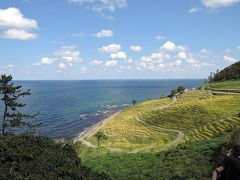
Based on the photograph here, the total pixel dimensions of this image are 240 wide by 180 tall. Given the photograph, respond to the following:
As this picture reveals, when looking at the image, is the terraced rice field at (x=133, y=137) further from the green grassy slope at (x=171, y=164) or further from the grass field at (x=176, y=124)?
the green grassy slope at (x=171, y=164)

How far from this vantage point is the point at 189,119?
99250mm

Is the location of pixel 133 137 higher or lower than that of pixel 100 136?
lower

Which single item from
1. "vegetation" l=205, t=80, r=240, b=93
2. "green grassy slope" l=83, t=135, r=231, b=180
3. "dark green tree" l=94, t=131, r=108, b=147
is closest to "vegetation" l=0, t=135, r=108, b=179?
"green grassy slope" l=83, t=135, r=231, b=180

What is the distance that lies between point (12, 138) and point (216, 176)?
1819 cm

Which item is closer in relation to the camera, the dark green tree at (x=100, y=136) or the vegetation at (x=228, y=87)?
the dark green tree at (x=100, y=136)

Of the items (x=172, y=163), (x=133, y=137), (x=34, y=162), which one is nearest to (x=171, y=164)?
(x=172, y=163)

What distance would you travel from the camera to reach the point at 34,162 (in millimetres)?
21312

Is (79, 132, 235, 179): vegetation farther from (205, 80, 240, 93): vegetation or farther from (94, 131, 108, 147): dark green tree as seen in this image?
(205, 80, 240, 93): vegetation

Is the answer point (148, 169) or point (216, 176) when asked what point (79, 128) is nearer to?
point (148, 169)

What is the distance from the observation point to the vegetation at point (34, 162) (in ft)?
66.2

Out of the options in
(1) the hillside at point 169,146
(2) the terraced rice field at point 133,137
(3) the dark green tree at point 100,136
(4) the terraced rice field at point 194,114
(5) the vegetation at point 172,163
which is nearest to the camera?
(5) the vegetation at point 172,163

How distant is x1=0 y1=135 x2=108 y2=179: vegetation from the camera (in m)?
20.2

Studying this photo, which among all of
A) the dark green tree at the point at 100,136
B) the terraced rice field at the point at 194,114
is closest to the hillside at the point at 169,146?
the terraced rice field at the point at 194,114

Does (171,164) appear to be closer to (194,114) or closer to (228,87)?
(194,114)
